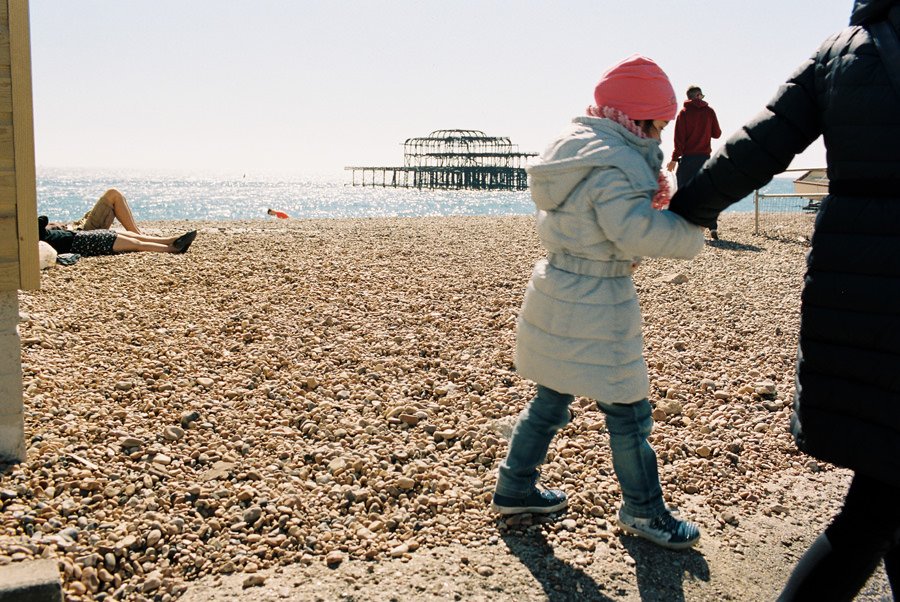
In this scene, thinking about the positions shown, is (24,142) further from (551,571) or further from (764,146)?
(764,146)

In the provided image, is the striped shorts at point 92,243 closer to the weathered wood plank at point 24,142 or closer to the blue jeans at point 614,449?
the weathered wood plank at point 24,142

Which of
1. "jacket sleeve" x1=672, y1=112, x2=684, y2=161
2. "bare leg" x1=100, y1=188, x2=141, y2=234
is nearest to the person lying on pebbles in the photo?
"bare leg" x1=100, y1=188, x2=141, y2=234

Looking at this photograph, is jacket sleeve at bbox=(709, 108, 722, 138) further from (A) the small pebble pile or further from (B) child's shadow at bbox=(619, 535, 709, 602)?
(B) child's shadow at bbox=(619, 535, 709, 602)

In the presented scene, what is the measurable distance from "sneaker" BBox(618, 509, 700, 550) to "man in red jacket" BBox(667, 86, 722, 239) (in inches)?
285

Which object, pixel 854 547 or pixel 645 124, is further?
pixel 645 124

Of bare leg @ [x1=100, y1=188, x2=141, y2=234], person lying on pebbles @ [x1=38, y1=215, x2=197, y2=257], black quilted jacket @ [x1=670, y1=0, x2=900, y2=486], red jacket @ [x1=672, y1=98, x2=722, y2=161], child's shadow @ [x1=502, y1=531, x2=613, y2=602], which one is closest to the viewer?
black quilted jacket @ [x1=670, y1=0, x2=900, y2=486]

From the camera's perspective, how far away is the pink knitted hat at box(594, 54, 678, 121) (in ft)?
7.44

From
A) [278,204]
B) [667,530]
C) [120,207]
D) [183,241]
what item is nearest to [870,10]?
[667,530]

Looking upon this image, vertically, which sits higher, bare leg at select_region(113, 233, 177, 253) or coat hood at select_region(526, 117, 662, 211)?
coat hood at select_region(526, 117, 662, 211)

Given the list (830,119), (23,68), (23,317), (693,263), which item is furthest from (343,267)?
(830,119)

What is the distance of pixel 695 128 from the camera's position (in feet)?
29.9

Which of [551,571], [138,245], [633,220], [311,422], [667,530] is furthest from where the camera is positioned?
[138,245]

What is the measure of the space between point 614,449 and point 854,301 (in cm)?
96

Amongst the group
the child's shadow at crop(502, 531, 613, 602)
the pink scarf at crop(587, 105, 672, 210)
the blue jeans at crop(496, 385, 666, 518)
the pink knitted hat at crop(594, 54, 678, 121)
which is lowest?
the child's shadow at crop(502, 531, 613, 602)
